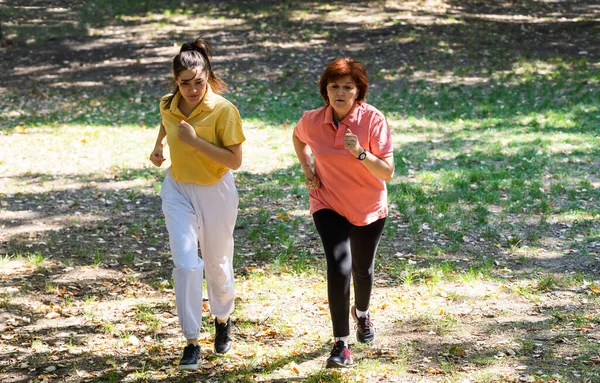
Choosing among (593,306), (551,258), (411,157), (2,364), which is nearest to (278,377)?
(2,364)

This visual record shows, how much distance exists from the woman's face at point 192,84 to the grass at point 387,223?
5.49 feet

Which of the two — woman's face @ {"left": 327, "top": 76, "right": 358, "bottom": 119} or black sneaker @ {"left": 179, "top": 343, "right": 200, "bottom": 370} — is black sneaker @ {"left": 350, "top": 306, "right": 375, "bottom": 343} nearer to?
black sneaker @ {"left": 179, "top": 343, "right": 200, "bottom": 370}

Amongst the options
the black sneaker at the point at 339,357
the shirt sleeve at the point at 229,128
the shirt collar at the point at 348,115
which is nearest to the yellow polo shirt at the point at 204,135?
the shirt sleeve at the point at 229,128

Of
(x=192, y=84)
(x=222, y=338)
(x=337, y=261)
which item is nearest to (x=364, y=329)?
(x=337, y=261)

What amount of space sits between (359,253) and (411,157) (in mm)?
5657

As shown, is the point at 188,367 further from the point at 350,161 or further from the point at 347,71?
the point at 347,71

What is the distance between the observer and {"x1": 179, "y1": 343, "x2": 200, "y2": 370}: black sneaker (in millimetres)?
4582

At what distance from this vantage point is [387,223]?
795cm

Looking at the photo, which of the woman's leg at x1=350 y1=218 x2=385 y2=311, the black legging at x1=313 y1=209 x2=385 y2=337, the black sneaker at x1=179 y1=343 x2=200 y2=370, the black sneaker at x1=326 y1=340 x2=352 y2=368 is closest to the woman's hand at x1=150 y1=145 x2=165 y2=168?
the black legging at x1=313 y1=209 x2=385 y2=337

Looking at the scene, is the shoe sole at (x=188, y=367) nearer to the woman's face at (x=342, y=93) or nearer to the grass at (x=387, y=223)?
the grass at (x=387, y=223)

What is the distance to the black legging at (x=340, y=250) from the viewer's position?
450cm

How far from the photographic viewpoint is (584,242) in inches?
287

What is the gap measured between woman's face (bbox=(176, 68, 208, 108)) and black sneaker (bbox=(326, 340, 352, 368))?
166cm

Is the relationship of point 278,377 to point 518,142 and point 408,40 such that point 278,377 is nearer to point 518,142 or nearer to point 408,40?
point 518,142
